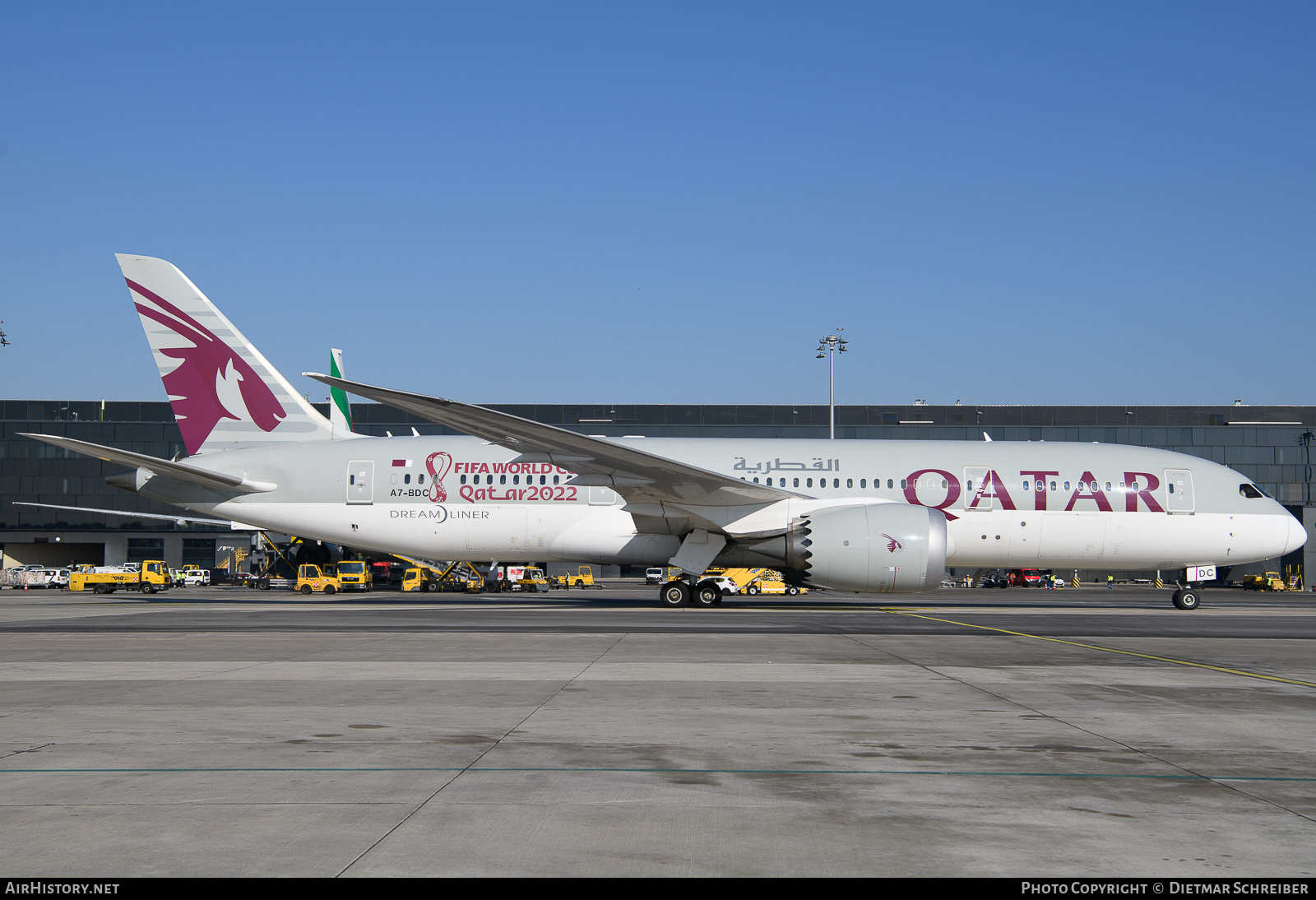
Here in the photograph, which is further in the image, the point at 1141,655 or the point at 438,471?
the point at 438,471

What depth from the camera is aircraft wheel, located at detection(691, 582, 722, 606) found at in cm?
2412

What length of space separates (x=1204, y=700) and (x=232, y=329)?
23325 mm

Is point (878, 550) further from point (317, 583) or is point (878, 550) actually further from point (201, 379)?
point (317, 583)

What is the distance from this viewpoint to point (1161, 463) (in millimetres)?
24672

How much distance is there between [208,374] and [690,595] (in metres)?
13.5

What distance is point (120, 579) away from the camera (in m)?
41.2

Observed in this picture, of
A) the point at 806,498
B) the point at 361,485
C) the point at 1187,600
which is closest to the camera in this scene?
the point at 806,498

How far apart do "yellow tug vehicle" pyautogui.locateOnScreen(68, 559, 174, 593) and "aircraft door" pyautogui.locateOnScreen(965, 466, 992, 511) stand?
3409cm

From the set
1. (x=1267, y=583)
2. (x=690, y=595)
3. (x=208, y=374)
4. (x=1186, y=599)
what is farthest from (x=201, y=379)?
(x=1267, y=583)

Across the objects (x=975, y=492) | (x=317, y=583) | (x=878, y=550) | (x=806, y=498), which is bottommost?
(x=317, y=583)

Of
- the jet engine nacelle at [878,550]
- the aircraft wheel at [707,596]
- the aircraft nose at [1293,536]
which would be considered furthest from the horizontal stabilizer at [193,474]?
the aircraft nose at [1293,536]

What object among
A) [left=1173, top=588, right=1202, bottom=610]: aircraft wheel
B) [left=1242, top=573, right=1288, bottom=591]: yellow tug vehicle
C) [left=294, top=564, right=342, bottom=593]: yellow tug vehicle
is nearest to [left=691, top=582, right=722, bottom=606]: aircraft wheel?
[left=1173, top=588, right=1202, bottom=610]: aircraft wheel

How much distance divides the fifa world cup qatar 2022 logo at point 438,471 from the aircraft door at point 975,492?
1269cm

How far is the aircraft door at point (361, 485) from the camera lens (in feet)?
80.4
